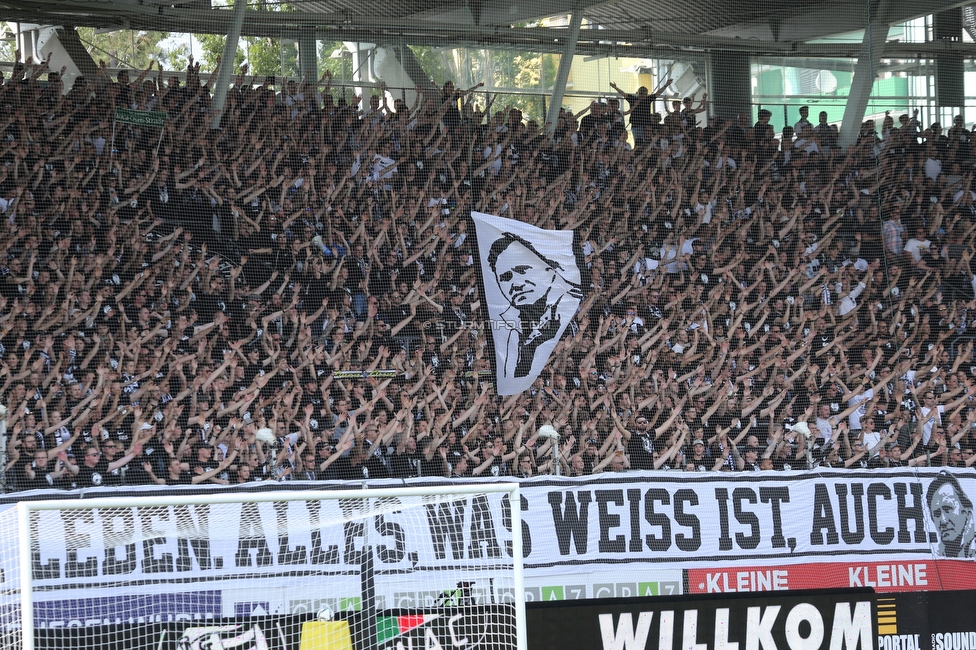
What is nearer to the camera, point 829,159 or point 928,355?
point 928,355

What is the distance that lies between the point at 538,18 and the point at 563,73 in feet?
2.04

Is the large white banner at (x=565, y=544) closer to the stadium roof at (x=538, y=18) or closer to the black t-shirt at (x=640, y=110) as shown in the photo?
the black t-shirt at (x=640, y=110)

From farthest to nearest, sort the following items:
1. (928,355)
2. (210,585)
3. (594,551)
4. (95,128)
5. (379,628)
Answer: (928,355), (95,128), (594,551), (210,585), (379,628)

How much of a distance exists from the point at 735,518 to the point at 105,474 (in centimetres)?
440

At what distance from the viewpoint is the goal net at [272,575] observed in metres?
5.40

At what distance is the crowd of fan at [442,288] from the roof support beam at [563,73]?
11 centimetres

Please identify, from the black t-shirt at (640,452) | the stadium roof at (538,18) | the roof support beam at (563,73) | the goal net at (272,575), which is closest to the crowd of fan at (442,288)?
the black t-shirt at (640,452)

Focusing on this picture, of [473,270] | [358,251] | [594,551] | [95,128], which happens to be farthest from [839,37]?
[95,128]

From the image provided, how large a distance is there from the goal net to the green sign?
3673 millimetres

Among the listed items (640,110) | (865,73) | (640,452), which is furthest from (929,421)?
(640,110)

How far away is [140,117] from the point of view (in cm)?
866

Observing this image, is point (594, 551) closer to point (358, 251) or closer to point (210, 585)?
point (210, 585)

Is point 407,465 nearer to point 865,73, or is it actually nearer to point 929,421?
point 929,421

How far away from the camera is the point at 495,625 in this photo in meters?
5.72
